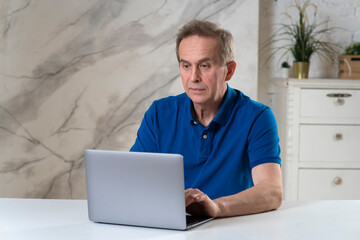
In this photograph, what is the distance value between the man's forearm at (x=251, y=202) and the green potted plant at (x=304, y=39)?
1.87 metres

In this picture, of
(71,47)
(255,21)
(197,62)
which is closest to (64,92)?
(71,47)

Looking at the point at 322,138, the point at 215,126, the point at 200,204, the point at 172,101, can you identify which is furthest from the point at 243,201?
the point at 322,138

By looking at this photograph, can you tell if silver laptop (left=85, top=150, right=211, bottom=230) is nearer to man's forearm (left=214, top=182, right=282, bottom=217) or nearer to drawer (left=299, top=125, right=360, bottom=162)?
man's forearm (left=214, top=182, right=282, bottom=217)

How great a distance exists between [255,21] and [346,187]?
3.84 feet

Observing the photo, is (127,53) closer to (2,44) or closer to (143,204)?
(2,44)

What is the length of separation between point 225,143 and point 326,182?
57.4 inches

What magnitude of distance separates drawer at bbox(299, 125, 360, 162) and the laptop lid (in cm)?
190

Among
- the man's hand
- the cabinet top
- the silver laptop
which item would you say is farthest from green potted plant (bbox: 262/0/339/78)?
the silver laptop

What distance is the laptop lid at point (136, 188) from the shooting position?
1.23 m

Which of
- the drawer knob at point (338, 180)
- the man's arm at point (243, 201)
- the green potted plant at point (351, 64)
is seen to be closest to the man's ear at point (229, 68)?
the man's arm at point (243, 201)

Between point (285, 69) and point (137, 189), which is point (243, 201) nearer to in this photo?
point (137, 189)

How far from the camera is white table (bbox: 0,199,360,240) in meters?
1.22

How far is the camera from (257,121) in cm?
176

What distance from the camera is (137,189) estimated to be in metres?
1.26
